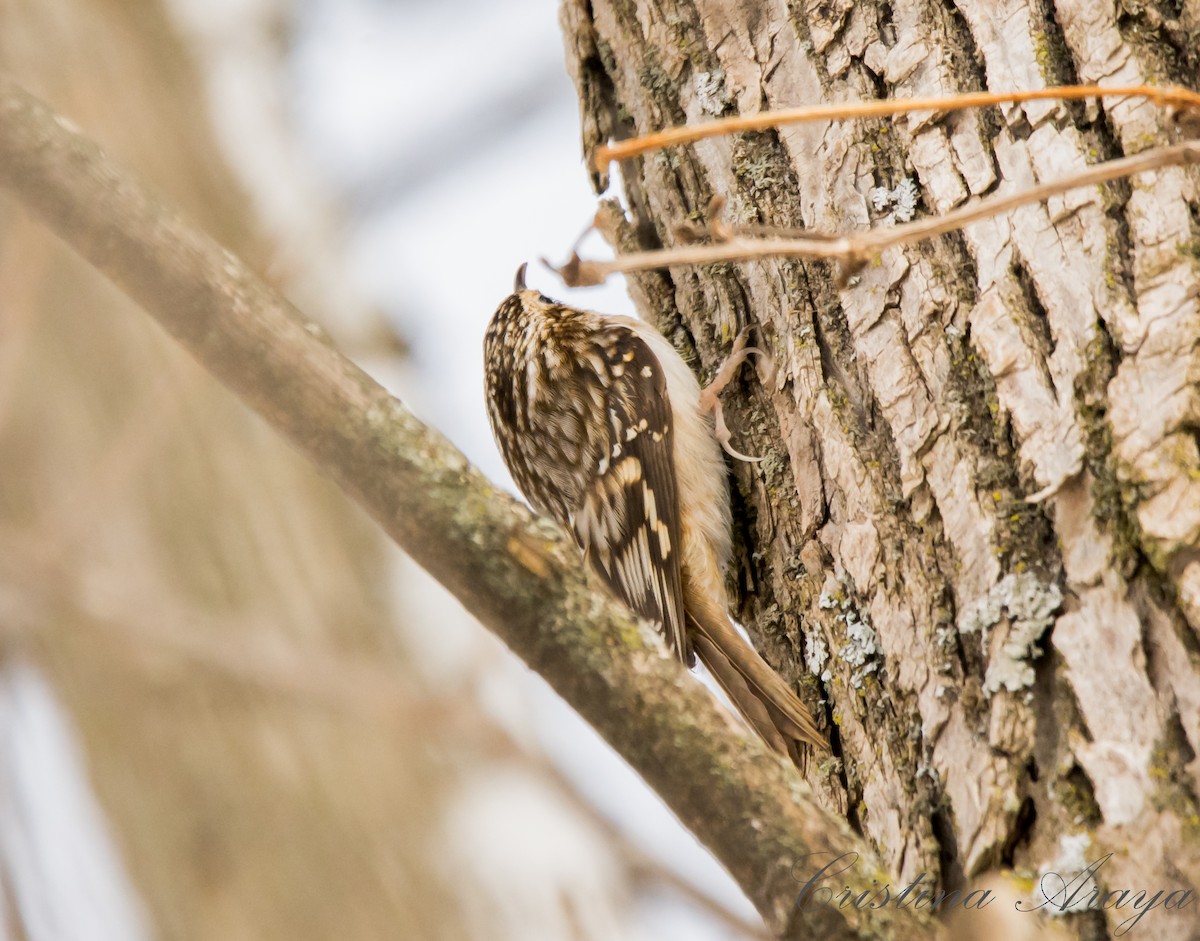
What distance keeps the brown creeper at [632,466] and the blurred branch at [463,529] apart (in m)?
0.72

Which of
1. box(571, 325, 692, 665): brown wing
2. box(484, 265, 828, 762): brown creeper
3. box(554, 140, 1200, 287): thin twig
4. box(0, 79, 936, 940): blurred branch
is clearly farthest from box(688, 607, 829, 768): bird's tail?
box(554, 140, 1200, 287): thin twig

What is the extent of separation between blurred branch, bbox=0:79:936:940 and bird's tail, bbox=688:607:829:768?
26.2 inches

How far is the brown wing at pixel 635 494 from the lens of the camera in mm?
2609

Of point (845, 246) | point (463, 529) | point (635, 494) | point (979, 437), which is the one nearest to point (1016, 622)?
point (979, 437)

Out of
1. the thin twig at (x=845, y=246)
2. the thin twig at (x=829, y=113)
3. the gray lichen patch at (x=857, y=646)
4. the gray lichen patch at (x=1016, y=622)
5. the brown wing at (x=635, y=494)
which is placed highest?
the brown wing at (x=635, y=494)

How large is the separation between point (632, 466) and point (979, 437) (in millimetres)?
1270

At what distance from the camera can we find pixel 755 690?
2076 millimetres

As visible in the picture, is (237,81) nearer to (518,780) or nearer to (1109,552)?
(518,780)

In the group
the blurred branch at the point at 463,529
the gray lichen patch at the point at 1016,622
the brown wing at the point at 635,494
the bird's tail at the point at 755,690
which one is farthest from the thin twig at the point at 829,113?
the brown wing at the point at 635,494

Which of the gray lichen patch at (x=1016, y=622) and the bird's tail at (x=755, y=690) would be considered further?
the bird's tail at (x=755, y=690)

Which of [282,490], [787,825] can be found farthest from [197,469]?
[787,825]

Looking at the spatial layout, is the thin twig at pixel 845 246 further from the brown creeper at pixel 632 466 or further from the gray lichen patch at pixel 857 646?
the brown creeper at pixel 632 466

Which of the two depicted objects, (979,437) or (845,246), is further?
(979,437)

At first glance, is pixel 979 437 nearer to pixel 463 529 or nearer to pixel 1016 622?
pixel 1016 622
